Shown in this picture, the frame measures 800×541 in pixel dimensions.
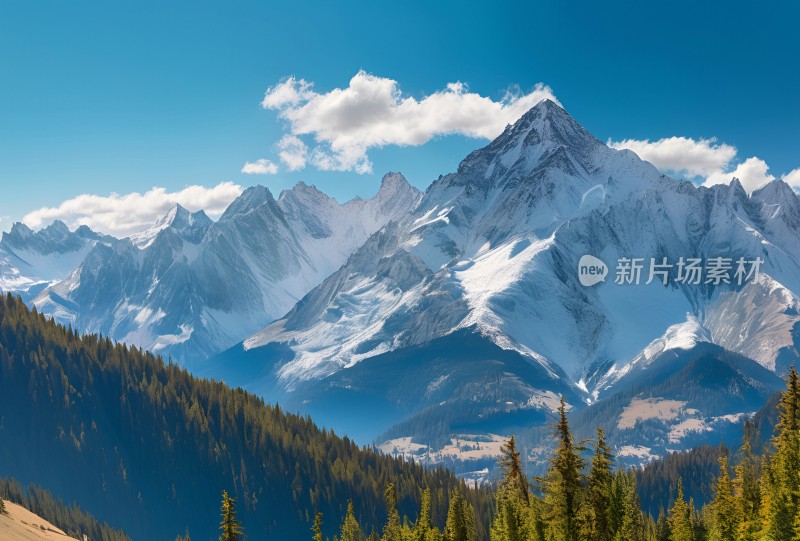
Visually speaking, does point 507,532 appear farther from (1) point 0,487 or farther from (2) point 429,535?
(1) point 0,487

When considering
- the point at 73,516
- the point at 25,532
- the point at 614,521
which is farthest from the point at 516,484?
the point at 73,516

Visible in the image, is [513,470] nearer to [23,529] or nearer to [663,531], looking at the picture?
[23,529]

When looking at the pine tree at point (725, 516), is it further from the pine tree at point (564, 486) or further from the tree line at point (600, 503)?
the pine tree at point (564, 486)

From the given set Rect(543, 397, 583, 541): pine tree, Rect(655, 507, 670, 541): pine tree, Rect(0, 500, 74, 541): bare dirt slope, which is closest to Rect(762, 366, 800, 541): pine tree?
Rect(543, 397, 583, 541): pine tree

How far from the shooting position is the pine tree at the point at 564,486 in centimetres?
6744

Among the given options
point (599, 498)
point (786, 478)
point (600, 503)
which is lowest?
point (600, 503)

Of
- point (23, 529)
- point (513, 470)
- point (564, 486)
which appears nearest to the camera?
point (564, 486)

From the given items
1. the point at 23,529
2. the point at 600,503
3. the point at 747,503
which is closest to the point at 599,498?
the point at 600,503

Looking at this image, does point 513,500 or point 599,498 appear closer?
point 599,498

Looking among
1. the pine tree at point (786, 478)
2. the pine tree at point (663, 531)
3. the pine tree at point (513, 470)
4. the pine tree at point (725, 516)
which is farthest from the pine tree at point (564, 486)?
the pine tree at point (663, 531)

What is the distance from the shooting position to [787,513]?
84.3 m

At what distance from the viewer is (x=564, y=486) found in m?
68.1

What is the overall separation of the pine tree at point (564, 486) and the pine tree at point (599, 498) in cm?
122

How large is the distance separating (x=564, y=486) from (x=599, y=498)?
8.40 meters
